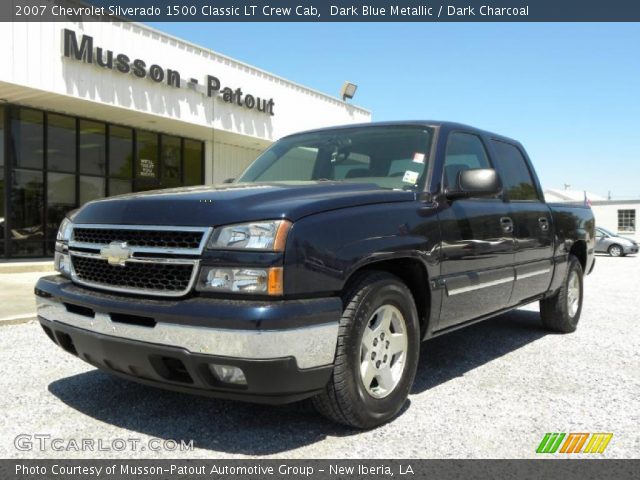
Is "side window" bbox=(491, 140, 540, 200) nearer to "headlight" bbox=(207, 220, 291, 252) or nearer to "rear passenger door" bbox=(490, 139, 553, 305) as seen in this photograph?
"rear passenger door" bbox=(490, 139, 553, 305)

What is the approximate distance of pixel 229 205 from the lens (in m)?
2.64

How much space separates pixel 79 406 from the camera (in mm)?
3408

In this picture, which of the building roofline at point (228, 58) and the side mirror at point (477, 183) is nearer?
the side mirror at point (477, 183)

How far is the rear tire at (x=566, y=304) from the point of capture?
561 centimetres

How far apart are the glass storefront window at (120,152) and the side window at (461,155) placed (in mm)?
12608

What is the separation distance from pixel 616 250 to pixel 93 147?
75.0ft

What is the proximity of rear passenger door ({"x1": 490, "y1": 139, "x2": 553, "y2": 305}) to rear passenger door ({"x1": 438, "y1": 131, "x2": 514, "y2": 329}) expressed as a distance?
18cm

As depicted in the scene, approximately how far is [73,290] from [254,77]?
14642 millimetres

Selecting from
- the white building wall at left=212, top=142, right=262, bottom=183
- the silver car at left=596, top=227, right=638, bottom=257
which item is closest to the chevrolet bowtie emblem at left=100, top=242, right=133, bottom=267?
the white building wall at left=212, top=142, right=262, bottom=183

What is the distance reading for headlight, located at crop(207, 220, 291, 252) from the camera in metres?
2.51

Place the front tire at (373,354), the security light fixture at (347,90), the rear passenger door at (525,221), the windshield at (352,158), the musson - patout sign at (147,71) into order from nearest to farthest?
the front tire at (373,354)
the windshield at (352,158)
the rear passenger door at (525,221)
the musson - patout sign at (147,71)
the security light fixture at (347,90)

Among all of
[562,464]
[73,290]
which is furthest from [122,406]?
[562,464]
